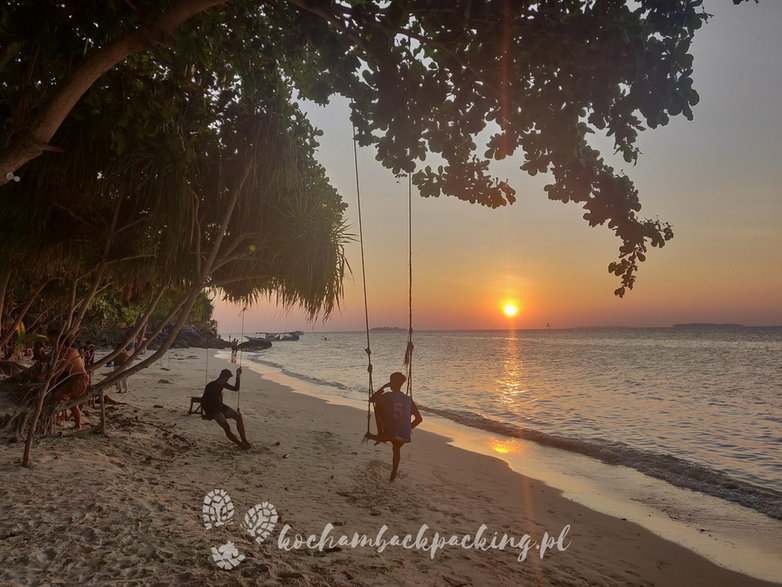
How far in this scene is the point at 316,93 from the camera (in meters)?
4.01

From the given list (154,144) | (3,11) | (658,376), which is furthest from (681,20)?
(658,376)

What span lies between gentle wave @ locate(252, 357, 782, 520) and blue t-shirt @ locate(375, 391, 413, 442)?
6482mm

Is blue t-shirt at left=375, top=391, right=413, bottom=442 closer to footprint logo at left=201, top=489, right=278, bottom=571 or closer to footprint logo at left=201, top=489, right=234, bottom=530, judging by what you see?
footprint logo at left=201, top=489, right=278, bottom=571

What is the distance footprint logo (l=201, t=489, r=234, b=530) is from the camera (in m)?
4.63

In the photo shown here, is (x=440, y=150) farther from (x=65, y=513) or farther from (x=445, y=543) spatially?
(x=65, y=513)

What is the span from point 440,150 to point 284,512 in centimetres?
426

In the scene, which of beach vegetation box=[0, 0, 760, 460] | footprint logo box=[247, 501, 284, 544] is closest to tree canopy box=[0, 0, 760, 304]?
beach vegetation box=[0, 0, 760, 460]

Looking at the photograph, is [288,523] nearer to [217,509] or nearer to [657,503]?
[217,509]

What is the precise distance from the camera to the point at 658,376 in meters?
33.2

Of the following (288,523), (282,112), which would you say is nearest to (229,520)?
(288,523)

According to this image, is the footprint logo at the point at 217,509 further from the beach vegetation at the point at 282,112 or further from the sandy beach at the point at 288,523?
the beach vegetation at the point at 282,112

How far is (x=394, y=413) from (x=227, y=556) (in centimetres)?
309

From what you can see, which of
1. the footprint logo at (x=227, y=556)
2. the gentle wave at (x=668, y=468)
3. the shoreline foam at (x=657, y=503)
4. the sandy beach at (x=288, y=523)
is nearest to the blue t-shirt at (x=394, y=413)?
the sandy beach at (x=288, y=523)

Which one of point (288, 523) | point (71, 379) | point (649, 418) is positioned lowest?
point (649, 418)
